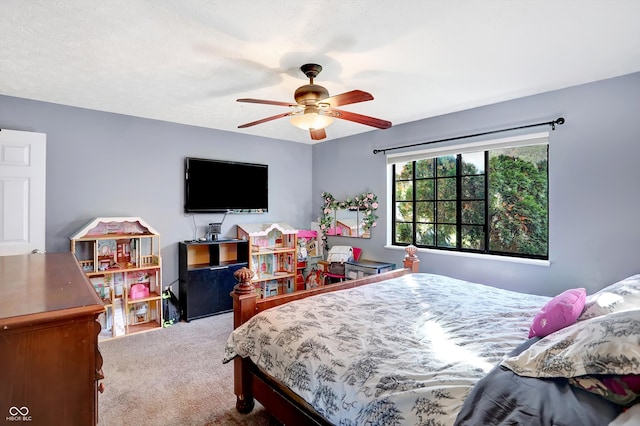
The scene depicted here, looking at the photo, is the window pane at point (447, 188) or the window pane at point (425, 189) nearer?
the window pane at point (447, 188)

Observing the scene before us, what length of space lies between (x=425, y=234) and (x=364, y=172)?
1219 mm

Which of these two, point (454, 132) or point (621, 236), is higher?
point (454, 132)

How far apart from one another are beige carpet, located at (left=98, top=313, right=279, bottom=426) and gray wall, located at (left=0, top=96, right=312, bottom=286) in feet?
3.40

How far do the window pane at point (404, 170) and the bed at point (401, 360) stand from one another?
191 centimetres

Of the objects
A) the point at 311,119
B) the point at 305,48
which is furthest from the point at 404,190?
the point at 305,48

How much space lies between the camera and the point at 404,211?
170 inches

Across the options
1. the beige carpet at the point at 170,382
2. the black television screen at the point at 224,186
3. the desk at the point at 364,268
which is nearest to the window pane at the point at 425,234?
the desk at the point at 364,268

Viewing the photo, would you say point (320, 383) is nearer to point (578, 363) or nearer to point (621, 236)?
point (578, 363)

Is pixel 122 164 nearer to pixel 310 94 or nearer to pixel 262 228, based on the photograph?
pixel 262 228

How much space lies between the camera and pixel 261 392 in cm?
198

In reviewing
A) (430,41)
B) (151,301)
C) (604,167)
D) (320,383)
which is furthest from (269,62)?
(151,301)

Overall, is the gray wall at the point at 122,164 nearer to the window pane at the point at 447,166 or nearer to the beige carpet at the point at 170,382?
the beige carpet at the point at 170,382

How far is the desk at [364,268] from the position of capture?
406cm

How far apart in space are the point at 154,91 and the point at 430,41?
2430 millimetres
